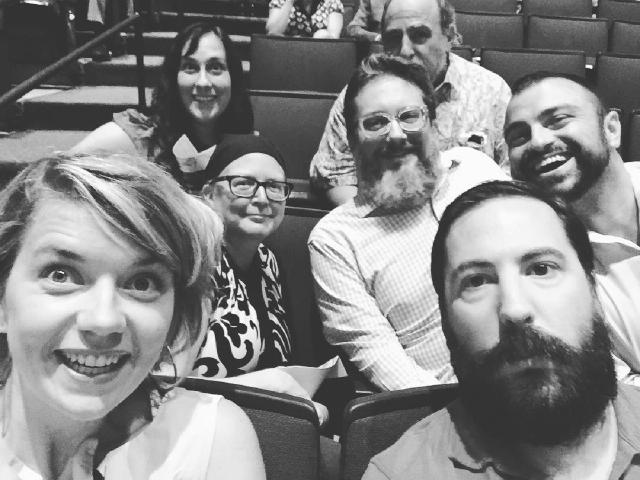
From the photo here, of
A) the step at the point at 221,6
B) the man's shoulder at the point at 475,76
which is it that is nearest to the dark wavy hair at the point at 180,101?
the man's shoulder at the point at 475,76

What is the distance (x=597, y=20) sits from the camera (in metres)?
2.76

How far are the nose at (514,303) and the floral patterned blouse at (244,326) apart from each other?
47 cm

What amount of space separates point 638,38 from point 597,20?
0.18 metres

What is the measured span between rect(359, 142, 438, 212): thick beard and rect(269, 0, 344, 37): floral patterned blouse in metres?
1.59

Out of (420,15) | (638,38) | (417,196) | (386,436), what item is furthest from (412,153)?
(638,38)

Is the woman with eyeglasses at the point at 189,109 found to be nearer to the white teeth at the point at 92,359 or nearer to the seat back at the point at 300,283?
the seat back at the point at 300,283

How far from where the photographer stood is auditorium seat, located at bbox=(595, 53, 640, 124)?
7.46 ft

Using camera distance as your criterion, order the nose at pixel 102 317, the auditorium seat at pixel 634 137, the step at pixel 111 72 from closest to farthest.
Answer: the nose at pixel 102 317
the auditorium seat at pixel 634 137
the step at pixel 111 72

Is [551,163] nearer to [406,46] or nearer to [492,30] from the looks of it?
[406,46]

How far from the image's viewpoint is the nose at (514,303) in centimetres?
65

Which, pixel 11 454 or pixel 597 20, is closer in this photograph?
pixel 11 454

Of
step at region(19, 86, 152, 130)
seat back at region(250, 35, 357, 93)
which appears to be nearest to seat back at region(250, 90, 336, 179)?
seat back at region(250, 35, 357, 93)

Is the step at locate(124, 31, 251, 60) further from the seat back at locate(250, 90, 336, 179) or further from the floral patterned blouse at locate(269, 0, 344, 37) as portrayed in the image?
the seat back at locate(250, 90, 336, 179)

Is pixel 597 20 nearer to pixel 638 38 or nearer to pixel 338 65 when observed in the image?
pixel 638 38
